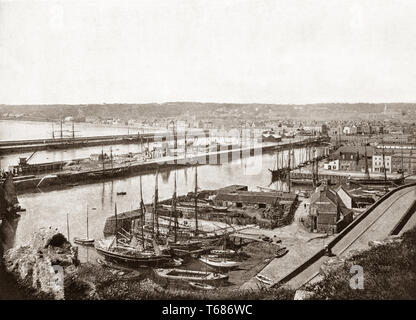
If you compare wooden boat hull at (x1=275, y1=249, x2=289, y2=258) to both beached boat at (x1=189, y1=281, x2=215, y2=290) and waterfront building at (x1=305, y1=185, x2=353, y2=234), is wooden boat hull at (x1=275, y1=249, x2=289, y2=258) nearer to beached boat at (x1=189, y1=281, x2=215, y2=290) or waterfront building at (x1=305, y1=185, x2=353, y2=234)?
waterfront building at (x1=305, y1=185, x2=353, y2=234)

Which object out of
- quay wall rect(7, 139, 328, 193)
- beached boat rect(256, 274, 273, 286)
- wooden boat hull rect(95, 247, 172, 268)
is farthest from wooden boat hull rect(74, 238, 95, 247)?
quay wall rect(7, 139, 328, 193)

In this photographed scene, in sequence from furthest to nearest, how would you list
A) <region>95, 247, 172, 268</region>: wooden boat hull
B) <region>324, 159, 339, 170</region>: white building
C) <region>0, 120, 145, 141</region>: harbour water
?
1. <region>0, 120, 145, 141</region>: harbour water
2. <region>324, 159, 339, 170</region>: white building
3. <region>95, 247, 172, 268</region>: wooden boat hull

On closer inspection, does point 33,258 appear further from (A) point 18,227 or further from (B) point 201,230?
(A) point 18,227

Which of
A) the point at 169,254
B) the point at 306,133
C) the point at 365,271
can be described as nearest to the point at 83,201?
the point at 169,254

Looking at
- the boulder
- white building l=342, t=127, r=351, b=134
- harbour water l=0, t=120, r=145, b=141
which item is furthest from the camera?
white building l=342, t=127, r=351, b=134

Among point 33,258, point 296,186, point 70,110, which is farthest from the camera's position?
point 70,110

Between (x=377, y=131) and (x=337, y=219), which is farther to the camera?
(x=377, y=131)

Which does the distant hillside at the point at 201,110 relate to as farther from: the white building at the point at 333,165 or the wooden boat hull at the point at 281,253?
the wooden boat hull at the point at 281,253

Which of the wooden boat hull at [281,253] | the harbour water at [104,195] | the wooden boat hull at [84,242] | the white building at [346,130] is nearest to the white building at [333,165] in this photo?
the harbour water at [104,195]
